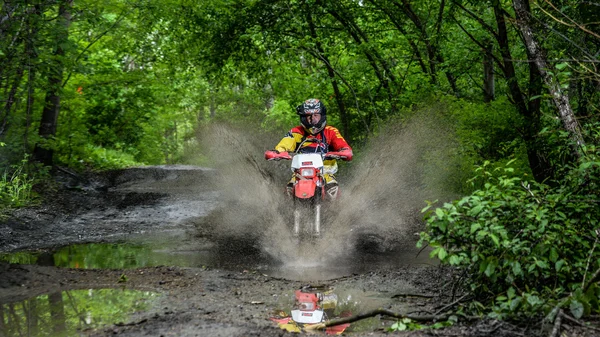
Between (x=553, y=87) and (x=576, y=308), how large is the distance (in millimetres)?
2820

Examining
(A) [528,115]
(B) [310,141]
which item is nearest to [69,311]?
(B) [310,141]

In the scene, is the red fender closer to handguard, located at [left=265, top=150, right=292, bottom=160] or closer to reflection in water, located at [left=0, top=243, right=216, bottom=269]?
handguard, located at [left=265, top=150, right=292, bottom=160]

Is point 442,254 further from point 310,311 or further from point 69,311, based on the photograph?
point 69,311

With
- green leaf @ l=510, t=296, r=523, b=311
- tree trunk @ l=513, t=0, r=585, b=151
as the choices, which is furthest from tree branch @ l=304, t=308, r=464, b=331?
tree trunk @ l=513, t=0, r=585, b=151

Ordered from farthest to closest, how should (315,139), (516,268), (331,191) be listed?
(315,139) → (331,191) → (516,268)

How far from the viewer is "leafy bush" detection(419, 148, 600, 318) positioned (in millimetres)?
5438

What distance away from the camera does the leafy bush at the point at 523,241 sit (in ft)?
17.8

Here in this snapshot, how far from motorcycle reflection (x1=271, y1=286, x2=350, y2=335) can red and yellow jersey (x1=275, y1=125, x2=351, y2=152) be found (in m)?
4.82

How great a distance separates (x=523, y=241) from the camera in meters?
5.67

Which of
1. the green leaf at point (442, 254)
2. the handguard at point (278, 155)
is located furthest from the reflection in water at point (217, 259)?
the green leaf at point (442, 254)

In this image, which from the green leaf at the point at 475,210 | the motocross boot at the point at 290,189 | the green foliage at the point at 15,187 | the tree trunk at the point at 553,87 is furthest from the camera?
the green foliage at the point at 15,187

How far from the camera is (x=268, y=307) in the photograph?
6723mm

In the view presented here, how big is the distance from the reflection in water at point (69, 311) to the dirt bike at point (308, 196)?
12.2 ft

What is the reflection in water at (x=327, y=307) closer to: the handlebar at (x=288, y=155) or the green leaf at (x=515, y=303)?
the green leaf at (x=515, y=303)
